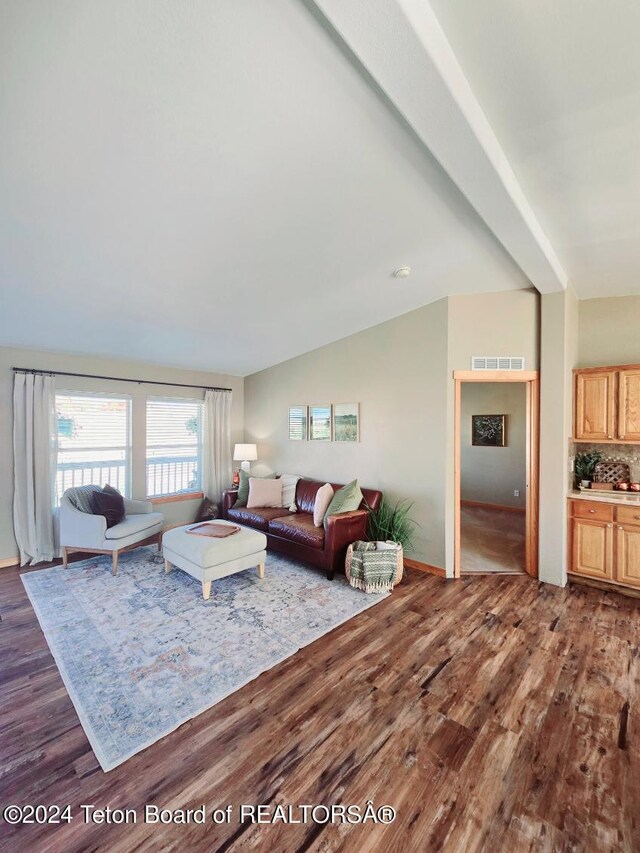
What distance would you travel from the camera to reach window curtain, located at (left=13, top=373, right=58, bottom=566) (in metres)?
3.97

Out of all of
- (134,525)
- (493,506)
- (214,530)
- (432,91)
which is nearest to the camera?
(432,91)

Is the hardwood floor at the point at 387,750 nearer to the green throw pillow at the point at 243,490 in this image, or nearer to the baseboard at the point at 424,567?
the baseboard at the point at 424,567

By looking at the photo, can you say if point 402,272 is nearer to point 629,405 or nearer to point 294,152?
point 294,152

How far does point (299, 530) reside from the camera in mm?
3994

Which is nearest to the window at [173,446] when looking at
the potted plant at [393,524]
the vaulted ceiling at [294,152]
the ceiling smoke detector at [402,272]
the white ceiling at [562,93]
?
the vaulted ceiling at [294,152]

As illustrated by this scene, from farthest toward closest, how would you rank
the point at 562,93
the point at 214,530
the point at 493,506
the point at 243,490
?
the point at 493,506 < the point at 243,490 < the point at 214,530 < the point at 562,93

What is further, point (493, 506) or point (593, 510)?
point (493, 506)

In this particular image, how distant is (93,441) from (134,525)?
1.34m

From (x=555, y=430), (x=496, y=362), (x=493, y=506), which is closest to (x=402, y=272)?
(x=496, y=362)

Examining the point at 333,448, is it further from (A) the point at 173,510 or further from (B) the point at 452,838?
(B) the point at 452,838

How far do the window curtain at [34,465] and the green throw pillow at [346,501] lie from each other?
327 cm

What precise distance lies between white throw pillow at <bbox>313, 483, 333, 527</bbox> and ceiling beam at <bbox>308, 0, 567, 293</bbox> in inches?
122

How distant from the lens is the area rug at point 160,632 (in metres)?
1.98

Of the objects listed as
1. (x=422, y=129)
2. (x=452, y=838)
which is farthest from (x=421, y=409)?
(x=452, y=838)
